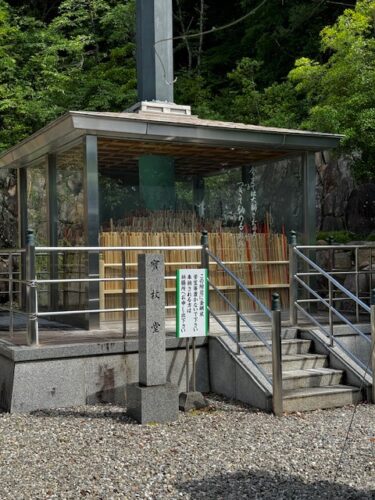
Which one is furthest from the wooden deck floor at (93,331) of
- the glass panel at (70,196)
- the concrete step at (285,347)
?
the glass panel at (70,196)

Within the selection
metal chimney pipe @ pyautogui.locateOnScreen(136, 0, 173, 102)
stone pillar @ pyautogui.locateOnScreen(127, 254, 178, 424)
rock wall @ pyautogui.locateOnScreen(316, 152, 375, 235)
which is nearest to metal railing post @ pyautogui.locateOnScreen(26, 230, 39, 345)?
stone pillar @ pyautogui.locateOnScreen(127, 254, 178, 424)

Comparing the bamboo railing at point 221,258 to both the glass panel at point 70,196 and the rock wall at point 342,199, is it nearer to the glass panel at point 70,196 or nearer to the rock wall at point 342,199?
the glass panel at point 70,196

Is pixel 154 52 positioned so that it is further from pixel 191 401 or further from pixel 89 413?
pixel 89 413

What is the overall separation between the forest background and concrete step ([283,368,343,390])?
8.49 metres

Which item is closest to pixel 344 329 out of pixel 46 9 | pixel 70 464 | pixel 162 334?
pixel 162 334

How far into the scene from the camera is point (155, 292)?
651 cm

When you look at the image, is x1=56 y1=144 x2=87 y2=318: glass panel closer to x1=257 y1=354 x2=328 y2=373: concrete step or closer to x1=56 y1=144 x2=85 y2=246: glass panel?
x1=56 y1=144 x2=85 y2=246: glass panel

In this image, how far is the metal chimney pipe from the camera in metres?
10.9

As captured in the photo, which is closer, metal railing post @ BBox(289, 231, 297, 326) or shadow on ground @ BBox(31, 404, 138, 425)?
shadow on ground @ BBox(31, 404, 138, 425)

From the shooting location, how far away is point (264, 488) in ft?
15.1

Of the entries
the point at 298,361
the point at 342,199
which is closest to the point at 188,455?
the point at 298,361

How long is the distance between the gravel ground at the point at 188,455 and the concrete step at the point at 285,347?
1.02 meters

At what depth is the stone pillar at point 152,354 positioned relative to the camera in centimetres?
634

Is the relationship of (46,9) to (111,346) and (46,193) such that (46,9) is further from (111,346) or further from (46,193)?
(111,346)
